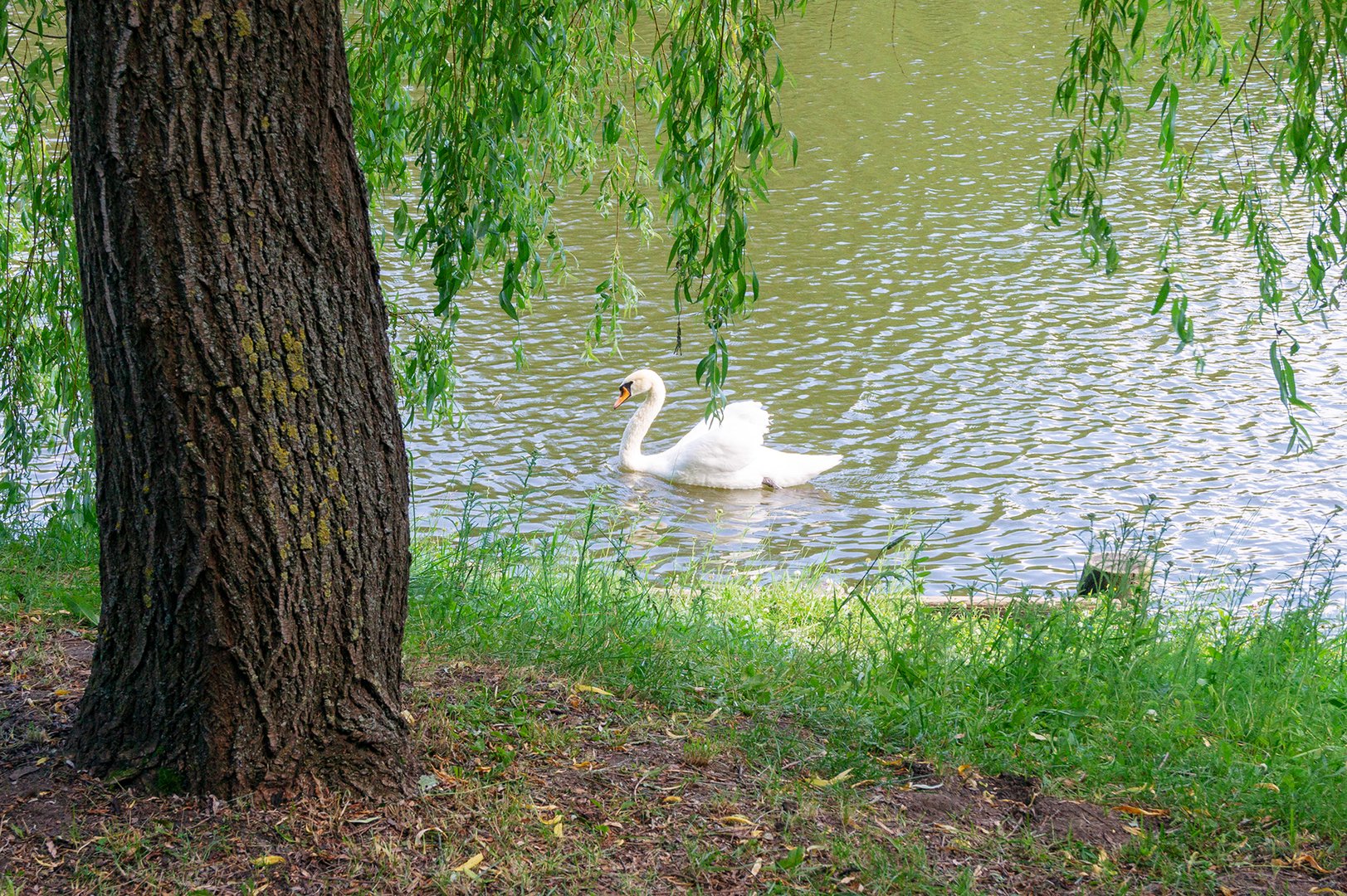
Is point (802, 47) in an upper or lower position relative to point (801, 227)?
upper

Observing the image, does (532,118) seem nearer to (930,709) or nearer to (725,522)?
(930,709)

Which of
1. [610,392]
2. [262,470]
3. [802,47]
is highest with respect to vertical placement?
[802,47]

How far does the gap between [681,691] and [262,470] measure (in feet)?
5.71

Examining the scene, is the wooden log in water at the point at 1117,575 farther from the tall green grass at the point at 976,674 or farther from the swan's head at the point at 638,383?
the swan's head at the point at 638,383

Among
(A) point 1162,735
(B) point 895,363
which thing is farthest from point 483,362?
(A) point 1162,735

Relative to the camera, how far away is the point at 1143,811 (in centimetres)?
349

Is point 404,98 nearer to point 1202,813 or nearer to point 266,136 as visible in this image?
point 266,136

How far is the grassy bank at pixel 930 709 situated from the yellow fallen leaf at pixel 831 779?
10 millimetres

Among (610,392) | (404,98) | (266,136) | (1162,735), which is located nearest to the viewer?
(266,136)

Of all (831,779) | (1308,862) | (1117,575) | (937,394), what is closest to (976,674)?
(831,779)

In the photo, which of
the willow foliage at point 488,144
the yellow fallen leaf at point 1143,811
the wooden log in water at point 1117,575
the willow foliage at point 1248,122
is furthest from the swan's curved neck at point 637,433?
the yellow fallen leaf at point 1143,811

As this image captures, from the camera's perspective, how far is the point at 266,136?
2752mm

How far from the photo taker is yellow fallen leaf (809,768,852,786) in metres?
3.46

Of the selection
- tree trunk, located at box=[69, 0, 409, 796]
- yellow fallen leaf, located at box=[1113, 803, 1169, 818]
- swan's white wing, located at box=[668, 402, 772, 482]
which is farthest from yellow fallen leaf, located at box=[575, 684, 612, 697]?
swan's white wing, located at box=[668, 402, 772, 482]
